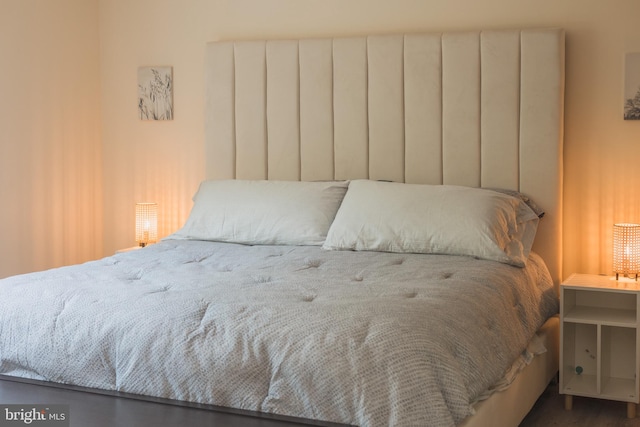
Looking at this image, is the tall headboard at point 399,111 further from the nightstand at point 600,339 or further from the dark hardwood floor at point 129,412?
the dark hardwood floor at point 129,412

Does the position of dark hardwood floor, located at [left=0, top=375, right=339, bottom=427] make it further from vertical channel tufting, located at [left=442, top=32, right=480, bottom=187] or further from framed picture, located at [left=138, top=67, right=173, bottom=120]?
framed picture, located at [left=138, top=67, right=173, bottom=120]

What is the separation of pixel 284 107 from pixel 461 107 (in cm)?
94

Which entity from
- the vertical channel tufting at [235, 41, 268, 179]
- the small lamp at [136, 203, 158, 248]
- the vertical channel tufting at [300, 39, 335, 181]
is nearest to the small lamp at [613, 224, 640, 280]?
the vertical channel tufting at [300, 39, 335, 181]

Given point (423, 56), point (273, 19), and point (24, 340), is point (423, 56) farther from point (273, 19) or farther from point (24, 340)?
point (24, 340)

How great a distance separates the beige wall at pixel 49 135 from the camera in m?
4.16

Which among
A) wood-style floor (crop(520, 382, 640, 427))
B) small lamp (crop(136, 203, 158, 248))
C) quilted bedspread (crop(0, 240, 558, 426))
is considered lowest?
wood-style floor (crop(520, 382, 640, 427))

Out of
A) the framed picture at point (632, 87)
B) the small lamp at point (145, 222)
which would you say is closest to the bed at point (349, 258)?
the framed picture at point (632, 87)

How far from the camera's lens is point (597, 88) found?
373 cm

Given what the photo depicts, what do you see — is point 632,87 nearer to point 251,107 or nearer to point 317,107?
point 317,107

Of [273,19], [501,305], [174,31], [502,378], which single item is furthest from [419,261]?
[174,31]

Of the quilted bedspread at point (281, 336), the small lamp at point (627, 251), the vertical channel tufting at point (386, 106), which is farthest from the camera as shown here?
the vertical channel tufting at point (386, 106)

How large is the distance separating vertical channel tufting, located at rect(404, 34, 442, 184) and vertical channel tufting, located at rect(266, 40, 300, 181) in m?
0.60

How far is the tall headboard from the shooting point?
3.75 metres

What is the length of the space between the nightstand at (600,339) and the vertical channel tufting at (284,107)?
1.55m
